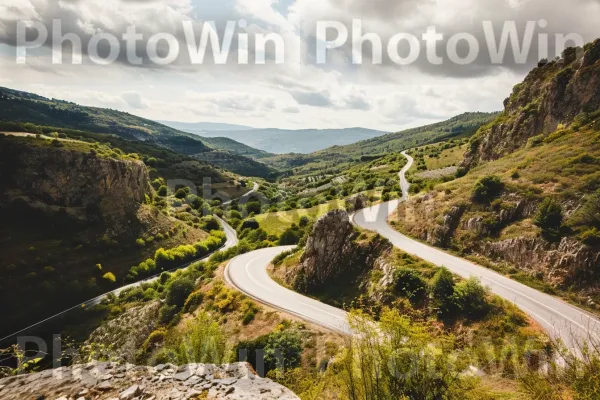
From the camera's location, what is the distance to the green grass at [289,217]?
72.3 m

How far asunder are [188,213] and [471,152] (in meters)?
101

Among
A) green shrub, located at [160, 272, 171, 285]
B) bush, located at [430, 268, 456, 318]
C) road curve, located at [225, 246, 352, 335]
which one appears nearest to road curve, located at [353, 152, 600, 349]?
bush, located at [430, 268, 456, 318]

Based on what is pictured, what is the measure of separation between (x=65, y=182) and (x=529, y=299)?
336 ft

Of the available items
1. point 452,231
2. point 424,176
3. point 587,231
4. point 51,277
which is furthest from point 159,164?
point 587,231

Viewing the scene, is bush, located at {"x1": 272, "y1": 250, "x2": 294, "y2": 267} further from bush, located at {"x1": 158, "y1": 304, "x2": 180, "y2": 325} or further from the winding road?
bush, located at {"x1": 158, "y1": 304, "x2": 180, "y2": 325}

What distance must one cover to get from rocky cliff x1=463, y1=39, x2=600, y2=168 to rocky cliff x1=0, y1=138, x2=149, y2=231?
97131mm

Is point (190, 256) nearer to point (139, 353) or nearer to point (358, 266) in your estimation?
point (139, 353)

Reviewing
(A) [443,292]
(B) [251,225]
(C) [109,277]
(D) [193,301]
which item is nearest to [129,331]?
(D) [193,301]

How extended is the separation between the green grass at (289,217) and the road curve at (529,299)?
27.5 metres

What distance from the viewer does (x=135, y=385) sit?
474 inches

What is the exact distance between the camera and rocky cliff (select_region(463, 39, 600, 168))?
179 feet

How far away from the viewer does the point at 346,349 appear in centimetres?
1327

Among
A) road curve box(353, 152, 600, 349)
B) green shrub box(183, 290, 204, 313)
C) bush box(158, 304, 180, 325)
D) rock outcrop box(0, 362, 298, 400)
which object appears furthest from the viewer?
bush box(158, 304, 180, 325)

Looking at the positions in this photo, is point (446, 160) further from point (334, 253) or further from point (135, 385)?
point (135, 385)
